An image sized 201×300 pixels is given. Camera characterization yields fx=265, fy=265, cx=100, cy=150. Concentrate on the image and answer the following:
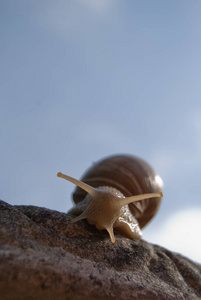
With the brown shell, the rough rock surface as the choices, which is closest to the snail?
the brown shell

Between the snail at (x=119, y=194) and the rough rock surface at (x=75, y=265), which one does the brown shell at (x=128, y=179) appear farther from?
the rough rock surface at (x=75, y=265)

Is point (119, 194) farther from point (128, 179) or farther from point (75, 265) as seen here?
point (75, 265)

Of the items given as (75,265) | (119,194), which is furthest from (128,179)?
(75,265)

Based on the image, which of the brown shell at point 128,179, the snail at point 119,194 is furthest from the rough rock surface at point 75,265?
the brown shell at point 128,179

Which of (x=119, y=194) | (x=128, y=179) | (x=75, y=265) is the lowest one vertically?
(x=75, y=265)

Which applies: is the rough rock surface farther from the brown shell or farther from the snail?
the brown shell

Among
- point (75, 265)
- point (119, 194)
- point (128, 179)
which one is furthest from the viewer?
point (128, 179)
